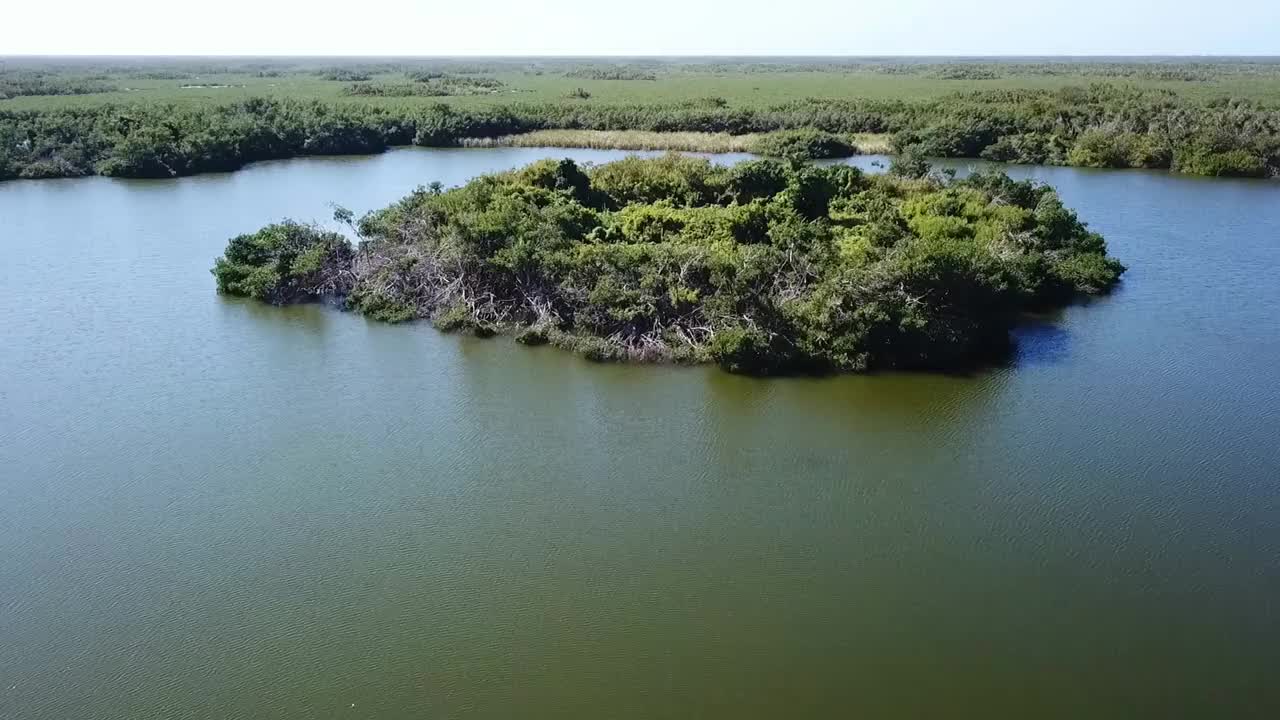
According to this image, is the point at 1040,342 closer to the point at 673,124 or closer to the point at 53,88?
the point at 673,124

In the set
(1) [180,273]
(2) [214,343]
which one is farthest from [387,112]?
(2) [214,343]

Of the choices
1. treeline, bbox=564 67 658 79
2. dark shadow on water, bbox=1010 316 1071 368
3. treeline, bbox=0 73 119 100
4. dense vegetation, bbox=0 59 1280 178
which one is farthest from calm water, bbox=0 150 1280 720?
treeline, bbox=564 67 658 79

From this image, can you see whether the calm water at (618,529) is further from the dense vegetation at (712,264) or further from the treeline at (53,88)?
the treeline at (53,88)

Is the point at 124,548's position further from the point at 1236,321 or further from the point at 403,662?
the point at 1236,321

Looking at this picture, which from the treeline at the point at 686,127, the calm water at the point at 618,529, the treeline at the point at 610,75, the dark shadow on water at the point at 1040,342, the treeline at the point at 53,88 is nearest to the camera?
the calm water at the point at 618,529

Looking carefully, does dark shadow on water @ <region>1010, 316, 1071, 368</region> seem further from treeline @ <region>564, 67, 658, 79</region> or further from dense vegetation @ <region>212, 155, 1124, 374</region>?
treeline @ <region>564, 67, 658, 79</region>

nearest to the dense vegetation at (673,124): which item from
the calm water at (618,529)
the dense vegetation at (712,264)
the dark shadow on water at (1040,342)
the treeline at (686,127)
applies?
the treeline at (686,127)
